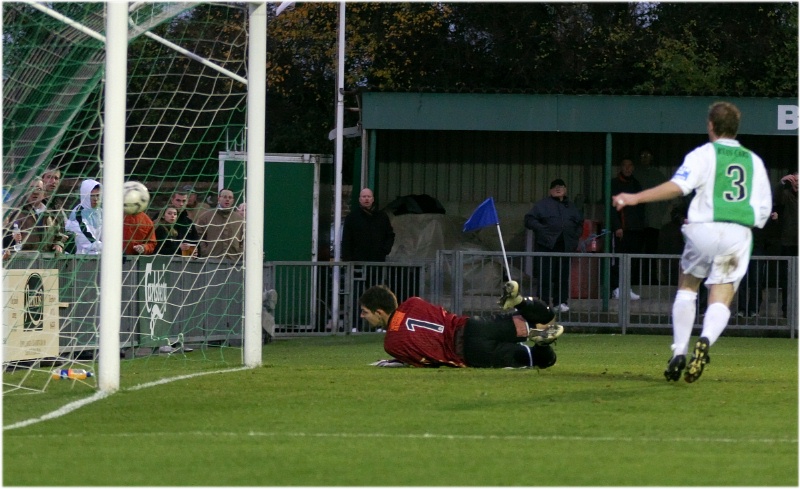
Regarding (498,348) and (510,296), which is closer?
(510,296)

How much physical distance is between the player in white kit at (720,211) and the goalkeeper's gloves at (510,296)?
1497 millimetres

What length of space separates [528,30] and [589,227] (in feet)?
43.3

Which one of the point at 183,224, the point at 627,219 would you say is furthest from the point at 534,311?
the point at 627,219

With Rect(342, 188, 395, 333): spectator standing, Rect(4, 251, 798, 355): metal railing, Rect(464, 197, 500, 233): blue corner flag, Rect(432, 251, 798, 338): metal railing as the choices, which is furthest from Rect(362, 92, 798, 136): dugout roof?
Rect(432, 251, 798, 338): metal railing

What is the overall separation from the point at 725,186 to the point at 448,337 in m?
2.92

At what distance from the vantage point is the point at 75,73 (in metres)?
10.9

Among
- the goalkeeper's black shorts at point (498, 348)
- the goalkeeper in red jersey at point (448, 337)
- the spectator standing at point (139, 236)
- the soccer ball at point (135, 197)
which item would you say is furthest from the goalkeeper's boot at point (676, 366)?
the spectator standing at point (139, 236)

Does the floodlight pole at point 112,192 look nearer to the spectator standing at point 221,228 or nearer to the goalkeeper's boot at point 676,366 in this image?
the goalkeeper's boot at point 676,366

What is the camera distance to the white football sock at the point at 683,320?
9.07m

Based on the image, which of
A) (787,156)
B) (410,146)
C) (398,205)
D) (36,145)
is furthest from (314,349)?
(787,156)

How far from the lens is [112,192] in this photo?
359 inches

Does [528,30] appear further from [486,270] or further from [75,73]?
[75,73]

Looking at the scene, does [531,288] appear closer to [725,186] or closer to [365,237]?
[365,237]

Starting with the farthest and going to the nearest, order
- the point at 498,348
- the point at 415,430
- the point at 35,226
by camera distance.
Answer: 1. the point at 35,226
2. the point at 498,348
3. the point at 415,430
